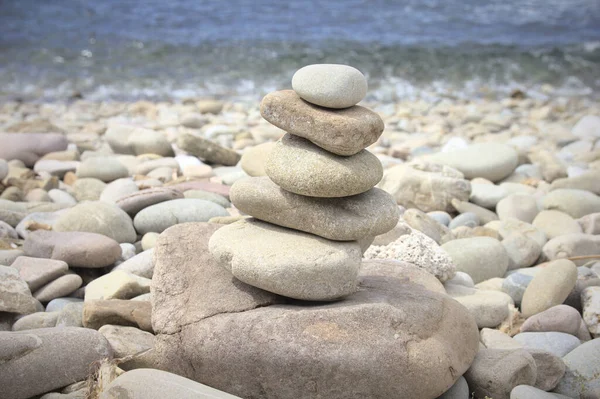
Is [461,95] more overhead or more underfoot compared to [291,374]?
more underfoot

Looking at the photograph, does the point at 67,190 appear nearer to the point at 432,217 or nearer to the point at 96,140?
the point at 96,140

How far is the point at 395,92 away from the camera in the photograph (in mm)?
12422

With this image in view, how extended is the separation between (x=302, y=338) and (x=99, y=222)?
255cm

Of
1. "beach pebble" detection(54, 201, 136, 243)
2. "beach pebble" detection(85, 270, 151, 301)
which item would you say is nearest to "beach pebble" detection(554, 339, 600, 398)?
"beach pebble" detection(85, 270, 151, 301)

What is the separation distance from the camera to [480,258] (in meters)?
4.91

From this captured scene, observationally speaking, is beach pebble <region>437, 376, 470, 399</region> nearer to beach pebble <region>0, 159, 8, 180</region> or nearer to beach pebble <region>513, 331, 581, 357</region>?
beach pebble <region>513, 331, 581, 357</region>

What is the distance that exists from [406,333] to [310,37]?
1466 cm

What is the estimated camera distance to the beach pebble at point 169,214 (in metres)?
5.30

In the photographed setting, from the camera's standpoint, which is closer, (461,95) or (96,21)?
(461,95)

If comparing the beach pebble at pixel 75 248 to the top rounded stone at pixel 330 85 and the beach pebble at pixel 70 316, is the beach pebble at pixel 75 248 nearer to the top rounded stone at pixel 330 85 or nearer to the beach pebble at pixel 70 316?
the beach pebble at pixel 70 316

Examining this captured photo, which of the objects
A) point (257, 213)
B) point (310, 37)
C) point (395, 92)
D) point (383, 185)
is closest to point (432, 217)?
point (383, 185)

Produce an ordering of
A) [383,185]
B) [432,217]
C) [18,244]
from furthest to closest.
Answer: [383,185] < [432,217] < [18,244]

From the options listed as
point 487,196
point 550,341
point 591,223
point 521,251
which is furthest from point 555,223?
point 550,341

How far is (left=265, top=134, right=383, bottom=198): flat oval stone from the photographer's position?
3.28 meters
